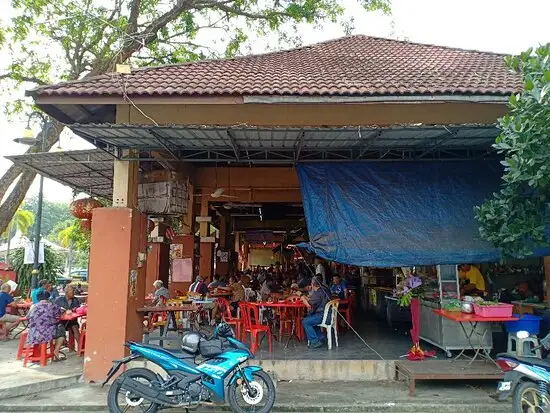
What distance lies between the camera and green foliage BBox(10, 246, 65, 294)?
1839 cm

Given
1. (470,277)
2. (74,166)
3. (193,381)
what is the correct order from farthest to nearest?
(470,277)
(74,166)
(193,381)

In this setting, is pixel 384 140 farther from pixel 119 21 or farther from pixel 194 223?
pixel 119 21

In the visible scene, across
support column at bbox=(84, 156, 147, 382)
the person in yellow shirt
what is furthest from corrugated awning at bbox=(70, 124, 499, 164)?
the person in yellow shirt

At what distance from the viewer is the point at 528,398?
5.25 meters

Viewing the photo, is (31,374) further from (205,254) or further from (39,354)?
(205,254)

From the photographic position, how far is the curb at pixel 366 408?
20.2 feet

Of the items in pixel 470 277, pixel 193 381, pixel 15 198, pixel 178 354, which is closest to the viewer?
pixel 193 381

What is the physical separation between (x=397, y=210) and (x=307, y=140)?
6.84ft

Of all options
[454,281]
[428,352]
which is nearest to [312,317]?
[428,352]

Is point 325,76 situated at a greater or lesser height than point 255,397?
greater

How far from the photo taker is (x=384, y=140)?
7.56 metres

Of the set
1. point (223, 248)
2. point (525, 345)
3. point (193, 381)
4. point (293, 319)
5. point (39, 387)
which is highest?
point (223, 248)

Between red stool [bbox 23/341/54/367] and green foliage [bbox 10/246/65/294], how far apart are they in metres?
10.1

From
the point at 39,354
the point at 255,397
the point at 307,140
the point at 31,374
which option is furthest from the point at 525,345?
the point at 39,354
